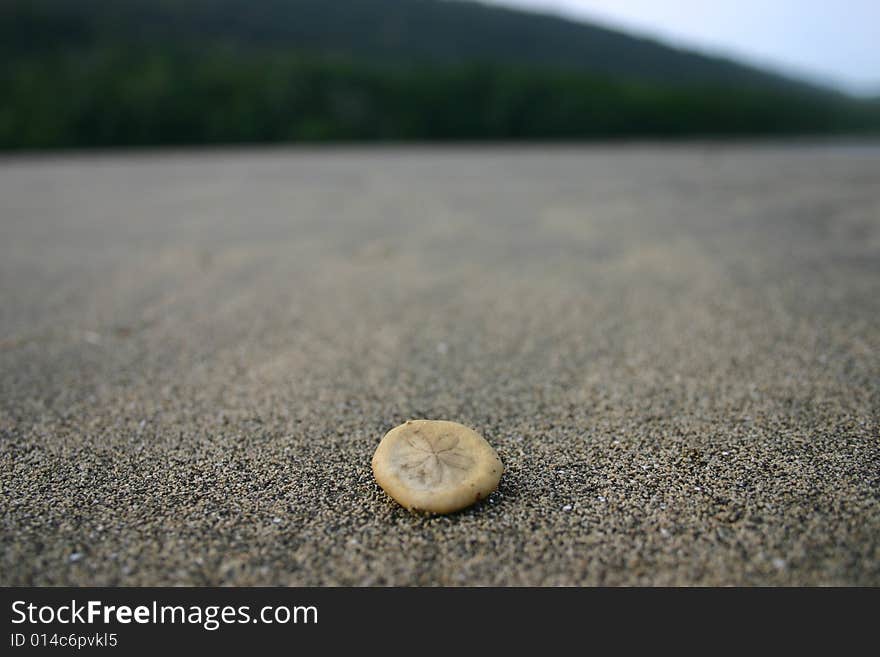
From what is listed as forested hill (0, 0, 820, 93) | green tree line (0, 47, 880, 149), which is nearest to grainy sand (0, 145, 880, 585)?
green tree line (0, 47, 880, 149)

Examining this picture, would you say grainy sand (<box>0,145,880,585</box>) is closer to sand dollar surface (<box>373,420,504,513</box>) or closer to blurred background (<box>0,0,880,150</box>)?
sand dollar surface (<box>373,420,504,513</box>)

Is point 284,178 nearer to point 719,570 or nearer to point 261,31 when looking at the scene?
point 719,570

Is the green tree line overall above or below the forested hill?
below

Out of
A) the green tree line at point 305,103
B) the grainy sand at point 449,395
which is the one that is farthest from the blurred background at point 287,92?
the grainy sand at point 449,395

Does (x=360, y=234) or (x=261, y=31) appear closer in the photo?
(x=360, y=234)

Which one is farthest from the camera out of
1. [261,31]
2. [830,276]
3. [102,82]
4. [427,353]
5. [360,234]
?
[261,31]

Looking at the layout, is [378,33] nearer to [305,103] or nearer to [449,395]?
[305,103]

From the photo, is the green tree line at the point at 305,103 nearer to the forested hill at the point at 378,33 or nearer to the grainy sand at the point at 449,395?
the forested hill at the point at 378,33
